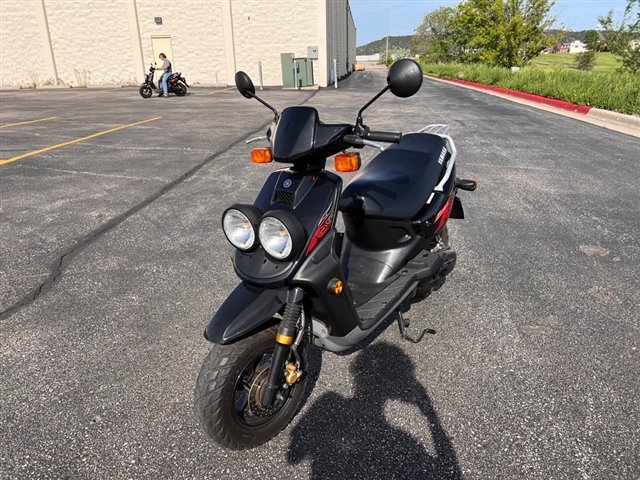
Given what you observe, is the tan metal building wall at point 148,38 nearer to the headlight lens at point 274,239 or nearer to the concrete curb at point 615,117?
the concrete curb at point 615,117

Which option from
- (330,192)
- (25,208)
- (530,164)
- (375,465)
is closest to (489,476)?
(375,465)

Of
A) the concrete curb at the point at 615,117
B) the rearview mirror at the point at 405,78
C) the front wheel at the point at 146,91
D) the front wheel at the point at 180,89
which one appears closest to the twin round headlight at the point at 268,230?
the rearview mirror at the point at 405,78

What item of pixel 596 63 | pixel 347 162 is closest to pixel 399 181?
pixel 347 162

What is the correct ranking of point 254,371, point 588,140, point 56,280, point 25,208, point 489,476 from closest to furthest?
point 489,476 → point 254,371 → point 56,280 → point 25,208 → point 588,140

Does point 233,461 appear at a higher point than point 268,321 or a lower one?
lower

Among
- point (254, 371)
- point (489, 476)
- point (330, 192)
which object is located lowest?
point (489, 476)

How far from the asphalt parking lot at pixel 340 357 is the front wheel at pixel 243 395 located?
11 cm

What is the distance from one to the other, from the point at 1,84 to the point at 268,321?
108 feet

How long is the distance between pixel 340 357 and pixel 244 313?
1.03 m

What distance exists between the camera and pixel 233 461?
2.02m

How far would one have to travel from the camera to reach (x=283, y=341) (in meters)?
1.87

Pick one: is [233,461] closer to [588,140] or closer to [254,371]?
[254,371]

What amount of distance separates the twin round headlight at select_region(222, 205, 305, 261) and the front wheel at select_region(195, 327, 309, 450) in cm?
39

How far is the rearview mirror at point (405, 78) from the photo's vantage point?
1.95 meters
